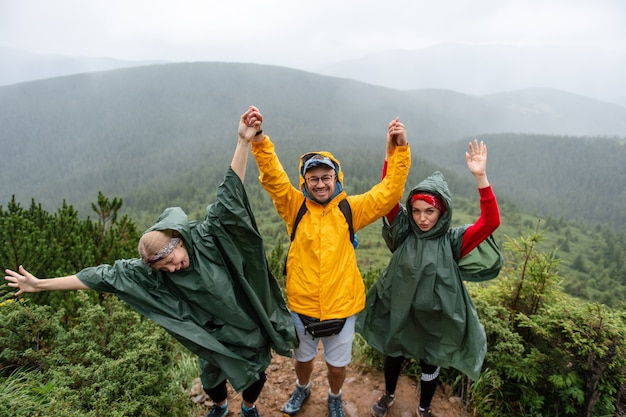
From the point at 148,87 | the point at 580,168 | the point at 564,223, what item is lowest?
the point at 564,223

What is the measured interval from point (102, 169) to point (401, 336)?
150644mm

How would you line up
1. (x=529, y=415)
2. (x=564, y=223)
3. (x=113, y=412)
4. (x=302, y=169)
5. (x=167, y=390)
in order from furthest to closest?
(x=564, y=223), (x=529, y=415), (x=167, y=390), (x=302, y=169), (x=113, y=412)

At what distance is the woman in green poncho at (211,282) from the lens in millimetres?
2461

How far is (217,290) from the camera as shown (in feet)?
8.55

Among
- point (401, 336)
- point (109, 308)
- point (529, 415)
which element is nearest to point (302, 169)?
point (401, 336)

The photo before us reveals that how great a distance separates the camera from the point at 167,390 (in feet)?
10.4

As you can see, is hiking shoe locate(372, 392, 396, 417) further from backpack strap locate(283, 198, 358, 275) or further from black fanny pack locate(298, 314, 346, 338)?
backpack strap locate(283, 198, 358, 275)

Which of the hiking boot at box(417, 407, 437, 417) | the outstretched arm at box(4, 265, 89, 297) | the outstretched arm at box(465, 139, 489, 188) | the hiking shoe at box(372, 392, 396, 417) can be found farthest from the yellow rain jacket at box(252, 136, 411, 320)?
A: the outstretched arm at box(4, 265, 89, 297)

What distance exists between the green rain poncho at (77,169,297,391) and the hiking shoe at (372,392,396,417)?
1.36m

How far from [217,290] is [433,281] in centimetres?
181

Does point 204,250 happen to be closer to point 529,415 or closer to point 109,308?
point 109,308

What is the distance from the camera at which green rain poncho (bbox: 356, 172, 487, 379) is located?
291 cm

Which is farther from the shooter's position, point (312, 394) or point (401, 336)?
point (312, 394)

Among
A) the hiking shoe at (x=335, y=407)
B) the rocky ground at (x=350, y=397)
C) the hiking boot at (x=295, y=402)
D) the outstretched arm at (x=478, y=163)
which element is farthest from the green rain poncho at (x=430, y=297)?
the hiking boot at (x=295, y=402)
